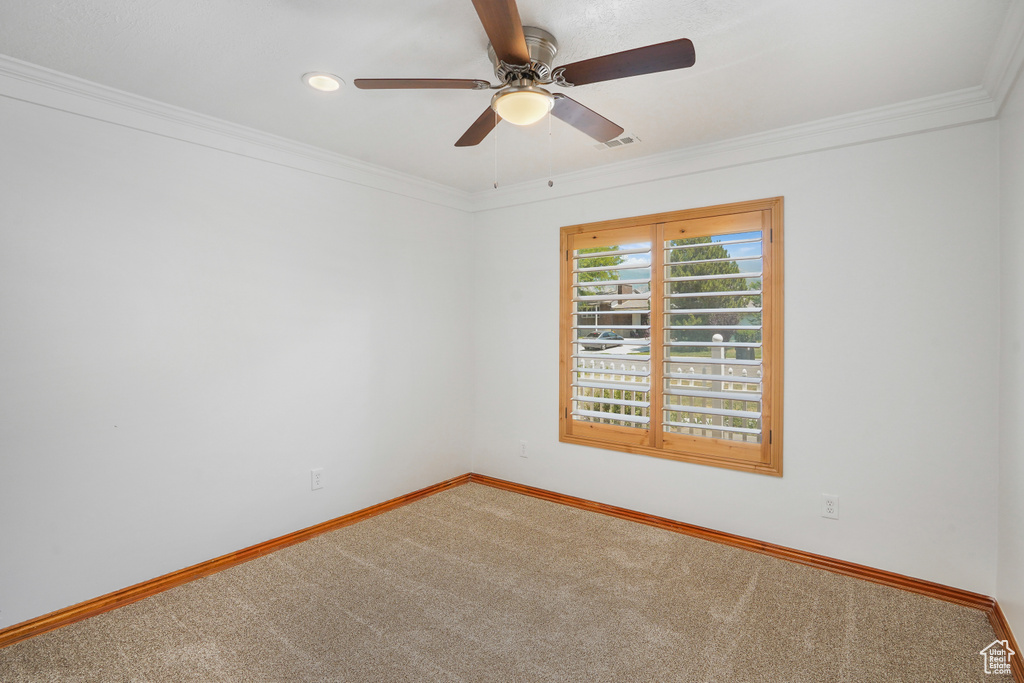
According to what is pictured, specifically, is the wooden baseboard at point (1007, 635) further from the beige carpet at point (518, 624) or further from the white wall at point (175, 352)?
the white wall at point (175, 352)

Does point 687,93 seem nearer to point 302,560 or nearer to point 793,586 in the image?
point 793,586

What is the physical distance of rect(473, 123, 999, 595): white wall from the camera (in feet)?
7.92

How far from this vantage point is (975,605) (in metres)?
2.39

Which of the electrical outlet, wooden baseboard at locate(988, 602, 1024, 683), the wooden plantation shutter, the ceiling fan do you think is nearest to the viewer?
the ceiling fan

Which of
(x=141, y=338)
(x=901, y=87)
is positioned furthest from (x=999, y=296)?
(x=141, y=338)

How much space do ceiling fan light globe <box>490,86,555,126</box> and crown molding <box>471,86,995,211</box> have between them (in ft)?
5.62

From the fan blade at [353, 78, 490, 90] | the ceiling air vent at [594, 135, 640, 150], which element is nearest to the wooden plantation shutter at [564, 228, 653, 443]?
the ceiling air vent at [594, 135, 640, 150]

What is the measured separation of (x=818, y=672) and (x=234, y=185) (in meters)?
3.71

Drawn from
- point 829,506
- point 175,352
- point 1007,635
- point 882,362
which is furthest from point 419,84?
point 1007,635

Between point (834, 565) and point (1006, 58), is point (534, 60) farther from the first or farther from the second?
point (834, 565)

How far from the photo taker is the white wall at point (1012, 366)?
2004 mm

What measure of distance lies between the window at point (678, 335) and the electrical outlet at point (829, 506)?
274 mm
